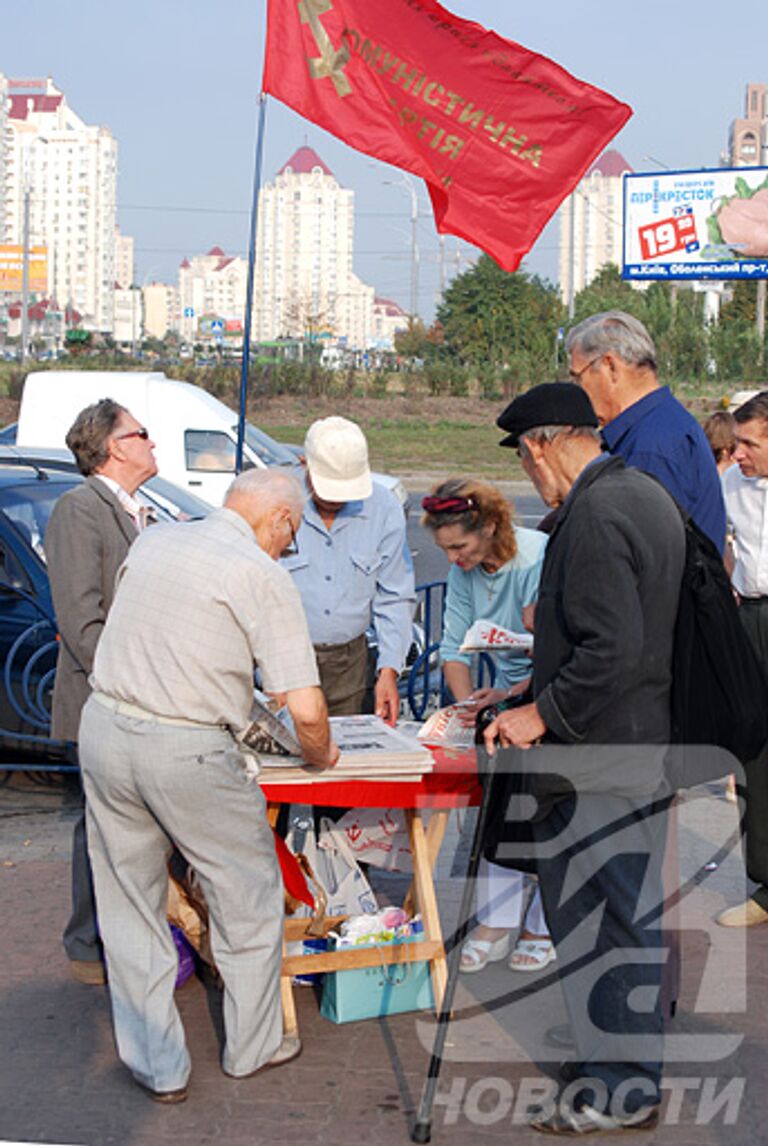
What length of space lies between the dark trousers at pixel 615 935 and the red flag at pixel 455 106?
112 inches

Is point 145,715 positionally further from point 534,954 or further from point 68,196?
point 68,196

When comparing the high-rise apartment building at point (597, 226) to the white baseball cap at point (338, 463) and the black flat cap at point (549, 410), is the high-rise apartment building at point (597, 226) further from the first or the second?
the black flat cap at point (549, 410)

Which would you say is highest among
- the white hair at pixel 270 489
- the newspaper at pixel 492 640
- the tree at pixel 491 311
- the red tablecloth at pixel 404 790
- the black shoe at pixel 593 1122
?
the tree at pixel 491 311

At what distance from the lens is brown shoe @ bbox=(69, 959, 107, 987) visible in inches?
196

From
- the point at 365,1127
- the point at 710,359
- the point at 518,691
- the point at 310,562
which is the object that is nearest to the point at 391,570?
the point at 310,562

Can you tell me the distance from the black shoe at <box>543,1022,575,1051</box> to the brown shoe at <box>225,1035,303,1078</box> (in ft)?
2.48

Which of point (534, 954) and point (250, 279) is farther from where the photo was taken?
point (250, 279)

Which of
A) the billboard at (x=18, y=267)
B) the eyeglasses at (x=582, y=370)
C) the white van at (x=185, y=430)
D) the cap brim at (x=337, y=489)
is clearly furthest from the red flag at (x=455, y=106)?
the billboard at (x=18, y=267)

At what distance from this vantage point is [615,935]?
12.9 feet

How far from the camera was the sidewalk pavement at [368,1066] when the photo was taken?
398 centimetres

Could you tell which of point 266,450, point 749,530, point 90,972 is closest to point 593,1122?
point 90,972

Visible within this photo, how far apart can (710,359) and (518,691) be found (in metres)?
37.8

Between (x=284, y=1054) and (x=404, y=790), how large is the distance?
0.83 metres

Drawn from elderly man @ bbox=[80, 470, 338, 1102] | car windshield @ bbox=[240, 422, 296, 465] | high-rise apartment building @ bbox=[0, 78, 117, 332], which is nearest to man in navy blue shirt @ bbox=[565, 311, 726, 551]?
elderly man @ bbox=[80, 470, 338, 1102]
